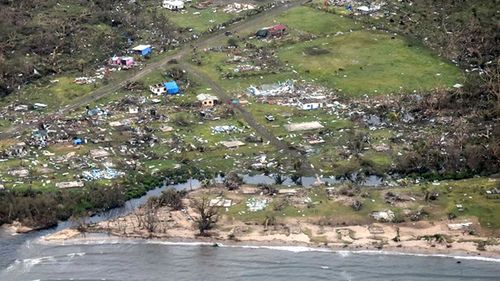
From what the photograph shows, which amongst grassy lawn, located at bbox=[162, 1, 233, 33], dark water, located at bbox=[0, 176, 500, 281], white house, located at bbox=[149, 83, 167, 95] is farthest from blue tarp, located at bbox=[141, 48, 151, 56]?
dark water, located at bbox=[0, 176, 500, 281]

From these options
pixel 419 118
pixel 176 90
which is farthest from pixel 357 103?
pixel 176 90

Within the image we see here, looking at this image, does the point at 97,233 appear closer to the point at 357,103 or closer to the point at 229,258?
the point at 229,258

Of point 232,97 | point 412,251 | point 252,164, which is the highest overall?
point 232,97

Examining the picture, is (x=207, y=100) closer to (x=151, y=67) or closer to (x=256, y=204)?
(x=151, y=67)

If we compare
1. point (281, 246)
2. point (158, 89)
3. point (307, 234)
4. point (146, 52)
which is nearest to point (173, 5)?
point (146, 52)

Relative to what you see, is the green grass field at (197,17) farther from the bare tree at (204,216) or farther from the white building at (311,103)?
the bare tree at (204,216)

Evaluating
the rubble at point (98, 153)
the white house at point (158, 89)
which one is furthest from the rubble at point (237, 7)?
the rubble at point (98, 153)
